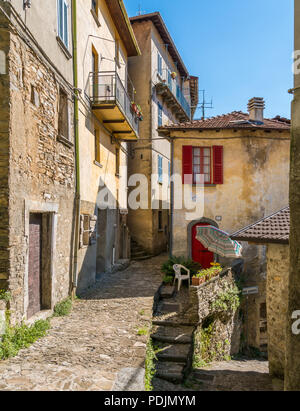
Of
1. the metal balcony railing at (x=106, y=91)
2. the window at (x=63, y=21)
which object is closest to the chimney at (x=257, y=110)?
the metal balcony railing at (x=106, y=91)

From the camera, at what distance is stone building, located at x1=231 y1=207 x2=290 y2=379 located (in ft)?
26.5

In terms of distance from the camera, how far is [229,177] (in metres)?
14.4

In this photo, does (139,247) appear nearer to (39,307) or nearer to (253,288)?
(253,288)

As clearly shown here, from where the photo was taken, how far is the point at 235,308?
39.5 ft

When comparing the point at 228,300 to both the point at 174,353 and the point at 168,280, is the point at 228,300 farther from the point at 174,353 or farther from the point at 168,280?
the point at 174,353

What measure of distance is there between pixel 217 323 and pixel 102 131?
27.2 ft

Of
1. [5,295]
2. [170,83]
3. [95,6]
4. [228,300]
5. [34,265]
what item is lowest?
[228,300]

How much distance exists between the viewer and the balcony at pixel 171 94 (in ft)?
65.0

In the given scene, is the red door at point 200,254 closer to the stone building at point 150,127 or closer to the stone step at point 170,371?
the stone building at point 150,127

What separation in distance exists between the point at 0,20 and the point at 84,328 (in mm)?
6558

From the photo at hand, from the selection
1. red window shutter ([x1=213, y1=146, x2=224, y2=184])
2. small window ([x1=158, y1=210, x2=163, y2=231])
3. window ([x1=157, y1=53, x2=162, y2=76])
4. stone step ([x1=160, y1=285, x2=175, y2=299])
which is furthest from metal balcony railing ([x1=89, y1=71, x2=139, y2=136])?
small window ([x1=158, y1=210, x2=163, y2=231])

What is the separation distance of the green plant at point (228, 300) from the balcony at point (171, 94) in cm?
1257

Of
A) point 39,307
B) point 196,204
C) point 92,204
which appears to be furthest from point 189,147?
point 39,307
